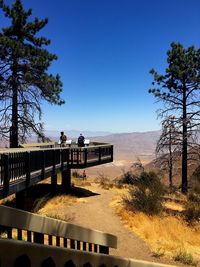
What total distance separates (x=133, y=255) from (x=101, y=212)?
16.4 ft

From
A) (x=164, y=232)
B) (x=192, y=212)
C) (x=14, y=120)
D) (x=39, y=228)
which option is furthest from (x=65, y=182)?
(x=39, y=228)

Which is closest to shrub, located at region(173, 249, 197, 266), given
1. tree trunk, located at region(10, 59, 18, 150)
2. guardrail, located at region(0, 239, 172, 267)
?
guardrail, located at region(0, 239, 172, 267)

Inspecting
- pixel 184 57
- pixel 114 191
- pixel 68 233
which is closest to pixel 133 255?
pixel 68 233

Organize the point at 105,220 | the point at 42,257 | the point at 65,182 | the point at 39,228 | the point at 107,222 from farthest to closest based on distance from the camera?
1. the point at 65,182
2. the point at 105,220
3. the point at 107,222
4. the point at 39,228
5. the point at 42,257

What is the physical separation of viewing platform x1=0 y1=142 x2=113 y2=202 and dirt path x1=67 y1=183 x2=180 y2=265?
2.05 metres

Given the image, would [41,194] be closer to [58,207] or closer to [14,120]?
[58,207]

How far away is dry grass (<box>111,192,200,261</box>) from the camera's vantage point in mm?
11055

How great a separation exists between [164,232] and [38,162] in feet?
17.8

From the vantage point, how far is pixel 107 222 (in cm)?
1369

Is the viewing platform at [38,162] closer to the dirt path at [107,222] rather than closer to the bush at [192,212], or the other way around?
the dirt path at [107,222]

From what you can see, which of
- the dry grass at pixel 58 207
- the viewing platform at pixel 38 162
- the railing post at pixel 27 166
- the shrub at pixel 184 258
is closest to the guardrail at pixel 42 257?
the viewing platform at pixel 38 162

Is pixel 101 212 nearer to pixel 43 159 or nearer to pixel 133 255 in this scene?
pixel 43 159

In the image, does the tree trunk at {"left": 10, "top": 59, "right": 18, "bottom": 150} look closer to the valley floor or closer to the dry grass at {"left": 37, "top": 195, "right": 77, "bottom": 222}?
the valley floor

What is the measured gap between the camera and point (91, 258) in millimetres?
3307
